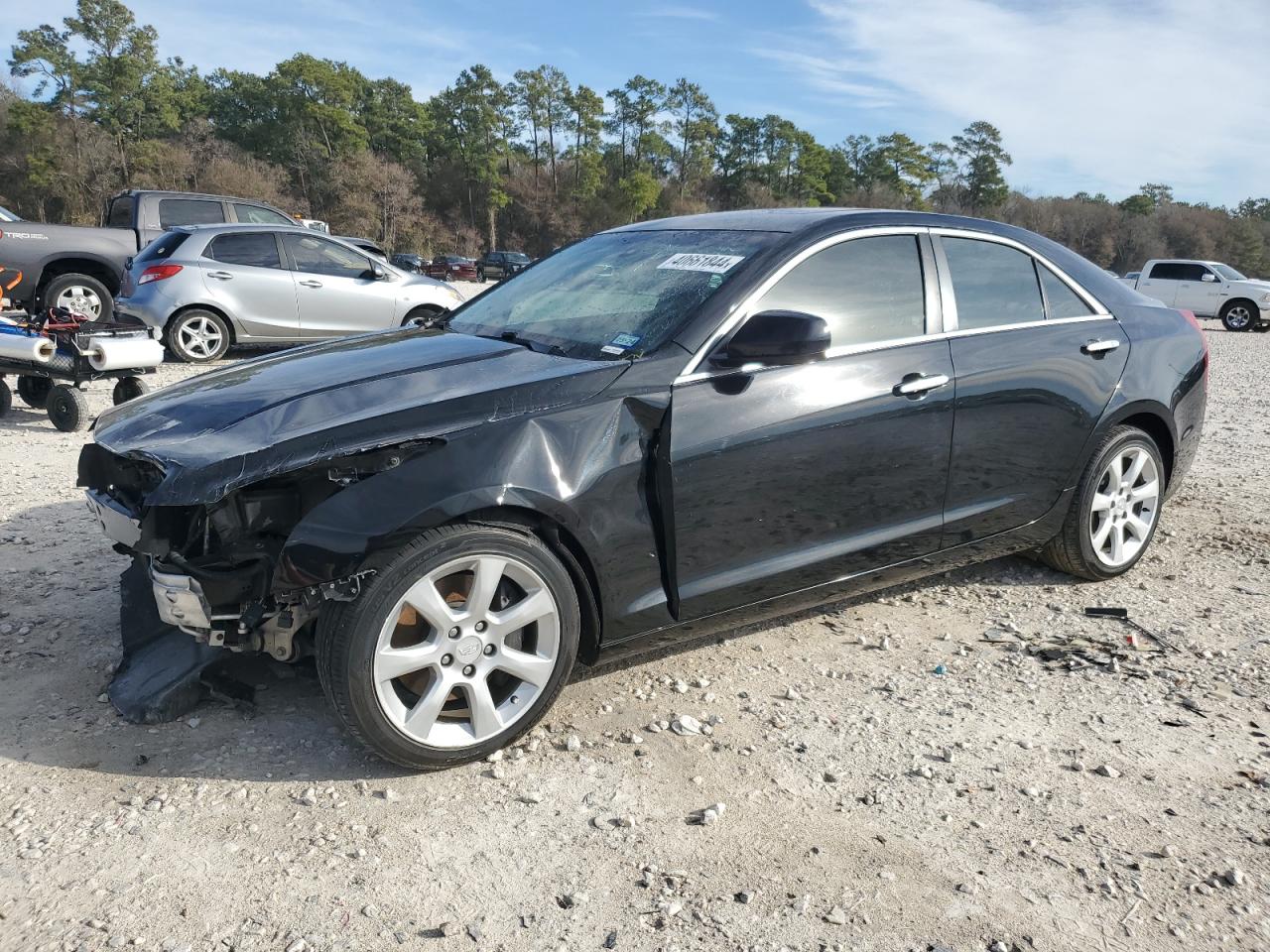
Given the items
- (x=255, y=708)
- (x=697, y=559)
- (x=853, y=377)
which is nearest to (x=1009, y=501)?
(x=853, y=377)

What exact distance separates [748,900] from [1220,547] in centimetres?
409

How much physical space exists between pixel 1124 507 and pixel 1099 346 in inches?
33.1

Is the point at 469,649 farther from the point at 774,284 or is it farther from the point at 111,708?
the point at 774,284

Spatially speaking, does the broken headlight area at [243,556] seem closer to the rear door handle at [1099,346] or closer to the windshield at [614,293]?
the windshield at [614,293]

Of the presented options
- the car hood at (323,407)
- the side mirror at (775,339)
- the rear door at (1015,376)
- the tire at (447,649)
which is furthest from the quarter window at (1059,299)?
the tire at (447,649)

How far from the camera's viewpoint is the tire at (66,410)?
7469 mm

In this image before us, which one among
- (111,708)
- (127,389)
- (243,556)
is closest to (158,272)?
(127,389)

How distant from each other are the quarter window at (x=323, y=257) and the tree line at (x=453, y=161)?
4158 cm

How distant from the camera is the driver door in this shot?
10.3 feet

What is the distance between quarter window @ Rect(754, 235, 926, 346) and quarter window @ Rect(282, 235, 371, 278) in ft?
28.0

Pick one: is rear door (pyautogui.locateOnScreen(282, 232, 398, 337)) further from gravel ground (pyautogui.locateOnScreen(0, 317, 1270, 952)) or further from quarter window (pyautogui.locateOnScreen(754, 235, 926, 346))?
quarter window (pyautogui.locateOnScreen(754, 235, 926, 346))

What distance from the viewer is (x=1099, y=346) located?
4.21 meters

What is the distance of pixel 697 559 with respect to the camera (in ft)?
10.4

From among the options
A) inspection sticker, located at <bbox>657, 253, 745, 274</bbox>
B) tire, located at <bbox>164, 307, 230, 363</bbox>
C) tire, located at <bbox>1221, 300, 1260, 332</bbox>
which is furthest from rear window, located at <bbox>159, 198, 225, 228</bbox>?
tire, located at <bbox>1221, 300, 1260, 332</bbox>
